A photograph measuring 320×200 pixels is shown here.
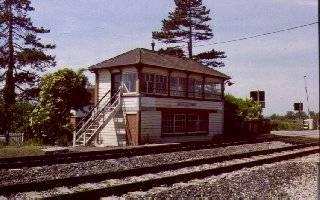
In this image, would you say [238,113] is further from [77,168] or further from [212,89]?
[77,168]

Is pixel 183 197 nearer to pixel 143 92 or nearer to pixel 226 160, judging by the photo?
pixel 226 160

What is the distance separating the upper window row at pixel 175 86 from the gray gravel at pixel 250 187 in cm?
1376

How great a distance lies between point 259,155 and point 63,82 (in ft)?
56.6

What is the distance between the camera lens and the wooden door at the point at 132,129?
25.3 metres

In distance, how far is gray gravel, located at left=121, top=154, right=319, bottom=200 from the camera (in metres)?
9.34

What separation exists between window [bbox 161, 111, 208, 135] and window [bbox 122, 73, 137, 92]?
9.36ft

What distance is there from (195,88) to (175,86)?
2.48m

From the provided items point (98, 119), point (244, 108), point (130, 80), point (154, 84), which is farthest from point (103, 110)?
point (244, 108)

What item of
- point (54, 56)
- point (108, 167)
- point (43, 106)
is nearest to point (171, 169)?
point (108, 167)

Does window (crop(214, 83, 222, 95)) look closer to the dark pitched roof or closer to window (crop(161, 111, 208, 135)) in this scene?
the dark pitched roof

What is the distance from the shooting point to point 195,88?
31.5 m

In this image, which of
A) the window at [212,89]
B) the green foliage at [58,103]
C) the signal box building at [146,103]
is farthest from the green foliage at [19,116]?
the window at [212,89]

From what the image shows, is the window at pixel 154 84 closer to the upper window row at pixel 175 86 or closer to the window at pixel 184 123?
the upper window row at pixel 175 86

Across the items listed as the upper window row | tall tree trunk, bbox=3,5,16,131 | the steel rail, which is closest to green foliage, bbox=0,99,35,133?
tall tree trunk, bbox=3,5,16,131
